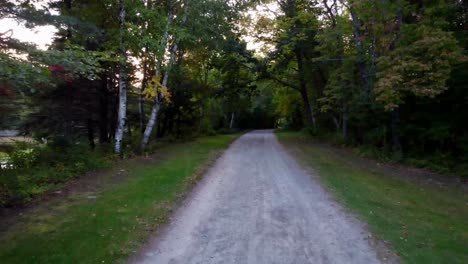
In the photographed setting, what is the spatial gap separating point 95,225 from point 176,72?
37.8 feet

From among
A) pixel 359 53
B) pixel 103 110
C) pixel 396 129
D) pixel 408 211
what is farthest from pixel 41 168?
pixel 359 53

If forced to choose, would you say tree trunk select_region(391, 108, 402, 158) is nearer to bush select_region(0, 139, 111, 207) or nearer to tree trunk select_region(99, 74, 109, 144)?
bush select_region(0, 139, 111, 207)

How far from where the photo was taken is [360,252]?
4.99 meters

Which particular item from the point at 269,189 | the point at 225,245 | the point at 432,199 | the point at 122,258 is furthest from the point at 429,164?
the point at 122,258

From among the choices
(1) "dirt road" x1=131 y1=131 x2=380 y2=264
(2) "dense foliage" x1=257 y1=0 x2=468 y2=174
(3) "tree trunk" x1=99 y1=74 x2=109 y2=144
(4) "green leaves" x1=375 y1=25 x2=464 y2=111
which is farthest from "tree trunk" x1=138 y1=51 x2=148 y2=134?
(4) "green leaves" x1=375 y1=25 x2=464 y2=111

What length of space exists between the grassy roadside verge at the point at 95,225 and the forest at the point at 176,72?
5.07 feet

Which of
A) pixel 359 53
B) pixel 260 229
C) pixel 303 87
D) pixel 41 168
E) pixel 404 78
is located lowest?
pixel 260 229

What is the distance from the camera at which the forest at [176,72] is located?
7.86m

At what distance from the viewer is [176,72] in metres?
16.4

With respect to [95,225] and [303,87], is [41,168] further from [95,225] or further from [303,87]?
[303,87]

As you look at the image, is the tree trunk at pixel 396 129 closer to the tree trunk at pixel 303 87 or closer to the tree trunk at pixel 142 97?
the tree trunk at pixel 303 87

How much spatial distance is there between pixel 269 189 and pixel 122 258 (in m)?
4.79

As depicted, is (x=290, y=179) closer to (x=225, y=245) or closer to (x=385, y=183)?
(x=385, y=183)

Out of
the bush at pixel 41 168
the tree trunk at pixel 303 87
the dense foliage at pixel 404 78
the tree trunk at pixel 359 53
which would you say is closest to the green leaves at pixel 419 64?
the dense foliage at pixel 404 78
